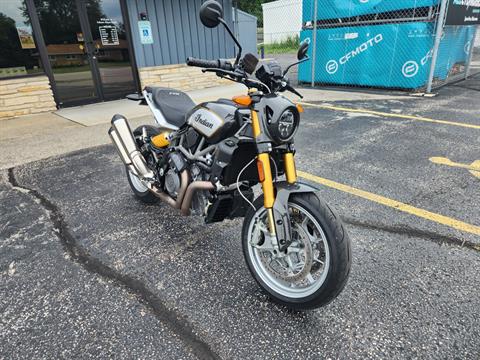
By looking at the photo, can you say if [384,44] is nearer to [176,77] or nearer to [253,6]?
[176,77]

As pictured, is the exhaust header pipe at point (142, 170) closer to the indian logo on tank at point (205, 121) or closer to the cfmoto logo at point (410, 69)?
the indian logo on tank at point (205, 121)

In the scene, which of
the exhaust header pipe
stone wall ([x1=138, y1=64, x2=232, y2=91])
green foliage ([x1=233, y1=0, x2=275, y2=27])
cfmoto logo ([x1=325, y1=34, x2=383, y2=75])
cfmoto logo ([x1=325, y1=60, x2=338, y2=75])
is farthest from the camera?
green foliage ([x1=233, y1=0, x2=275, y2=27])

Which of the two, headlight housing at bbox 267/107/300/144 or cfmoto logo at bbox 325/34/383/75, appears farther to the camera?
cfmoto logo at bbox 325/34/383/75

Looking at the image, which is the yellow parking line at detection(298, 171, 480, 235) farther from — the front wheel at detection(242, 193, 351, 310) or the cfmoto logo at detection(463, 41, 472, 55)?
the cfmoto logo at detection(463, 41, 472, 55)

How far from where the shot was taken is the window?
7.07 meters

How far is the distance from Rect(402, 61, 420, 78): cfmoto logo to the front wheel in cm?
730

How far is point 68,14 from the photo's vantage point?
300 inches

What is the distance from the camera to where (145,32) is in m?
8.54

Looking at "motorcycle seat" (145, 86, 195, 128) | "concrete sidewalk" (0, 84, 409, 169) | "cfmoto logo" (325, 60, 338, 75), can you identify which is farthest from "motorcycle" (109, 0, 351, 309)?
"cfmoto logo" (325, 60, 338, 75)

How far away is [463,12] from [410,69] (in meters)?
1.69

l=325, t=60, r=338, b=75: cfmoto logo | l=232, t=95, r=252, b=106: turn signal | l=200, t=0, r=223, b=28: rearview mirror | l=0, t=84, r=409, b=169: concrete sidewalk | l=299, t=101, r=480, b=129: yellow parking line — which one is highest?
l=200, t=0, r=223, b=28: rearview mirror

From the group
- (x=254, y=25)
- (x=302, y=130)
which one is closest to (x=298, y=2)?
(x=254, y=25)

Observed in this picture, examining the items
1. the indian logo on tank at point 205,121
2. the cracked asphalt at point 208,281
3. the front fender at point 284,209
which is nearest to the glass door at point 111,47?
the cracked asphalt at point 208,281

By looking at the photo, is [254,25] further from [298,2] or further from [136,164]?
[298,2]
